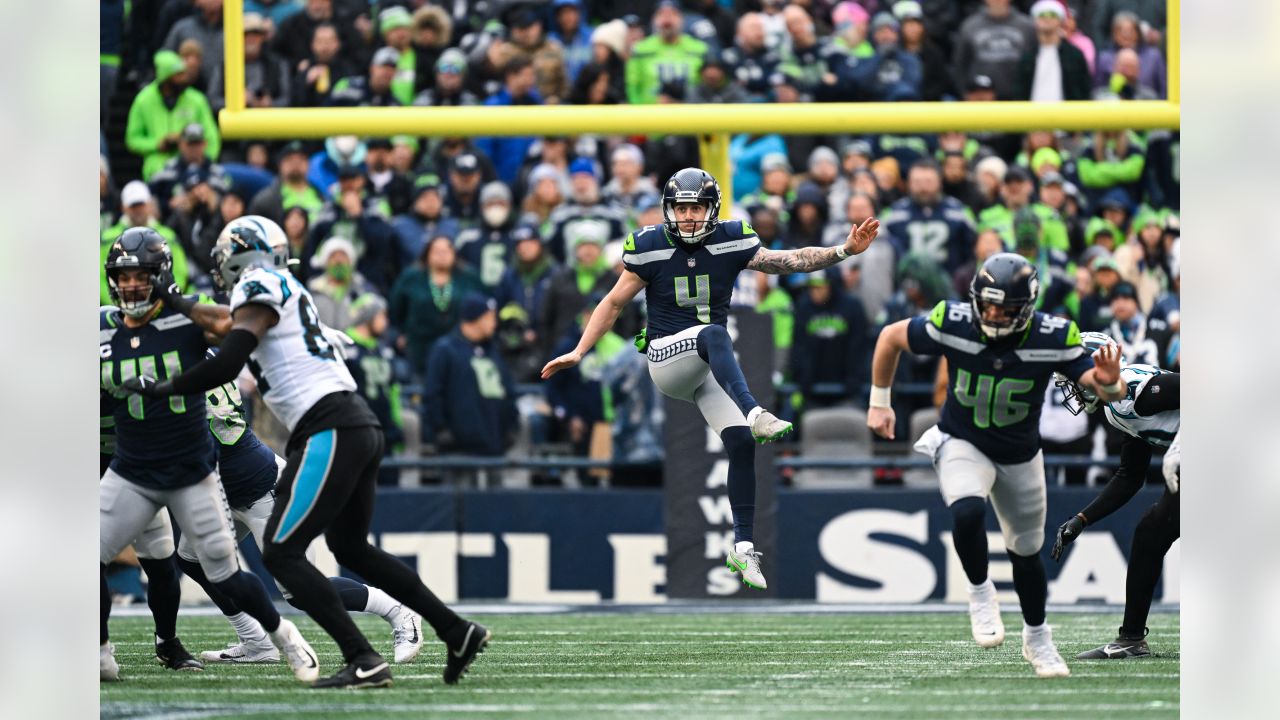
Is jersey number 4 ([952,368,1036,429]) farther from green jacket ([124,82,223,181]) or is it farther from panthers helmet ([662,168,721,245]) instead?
green jacket ([124,82,223,181])

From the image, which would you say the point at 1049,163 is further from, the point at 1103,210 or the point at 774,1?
the point at 774,1

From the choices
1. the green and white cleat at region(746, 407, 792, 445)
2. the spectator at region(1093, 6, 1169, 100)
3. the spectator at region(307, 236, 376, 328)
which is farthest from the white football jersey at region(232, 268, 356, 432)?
the spectator at region(1093, 6, 1169, 100)

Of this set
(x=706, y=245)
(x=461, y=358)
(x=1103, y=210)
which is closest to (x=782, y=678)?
(x=706, y=245)

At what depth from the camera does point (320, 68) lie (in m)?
13.6

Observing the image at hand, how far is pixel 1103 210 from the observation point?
42.5ft

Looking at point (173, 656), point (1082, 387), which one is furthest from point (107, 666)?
point (1082, 387)

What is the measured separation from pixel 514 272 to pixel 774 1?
3.44 metres

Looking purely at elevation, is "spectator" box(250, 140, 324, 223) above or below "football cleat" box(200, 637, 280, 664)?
above

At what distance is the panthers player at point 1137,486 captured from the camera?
7.94 m

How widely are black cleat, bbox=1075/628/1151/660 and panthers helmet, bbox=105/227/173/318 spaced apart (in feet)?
13.6

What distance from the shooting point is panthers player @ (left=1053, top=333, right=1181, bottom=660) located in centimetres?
794

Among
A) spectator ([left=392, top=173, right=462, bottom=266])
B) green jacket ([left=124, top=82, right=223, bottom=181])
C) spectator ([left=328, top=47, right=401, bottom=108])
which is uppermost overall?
spectator ([left=328, top=47, right=401, bottom=108])

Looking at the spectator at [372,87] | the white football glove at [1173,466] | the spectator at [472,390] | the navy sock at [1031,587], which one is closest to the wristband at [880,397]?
the navy sock at [1031,587]
